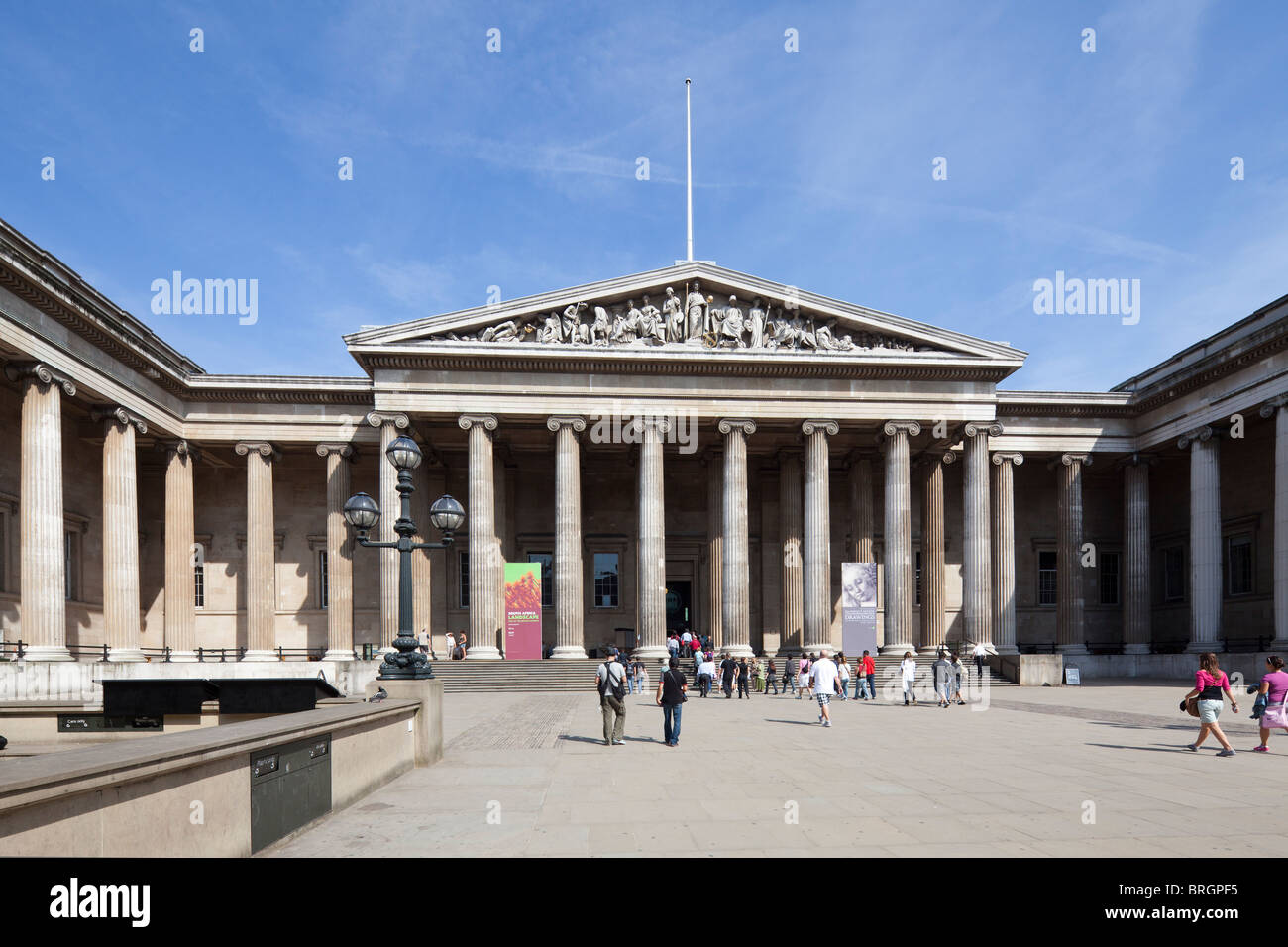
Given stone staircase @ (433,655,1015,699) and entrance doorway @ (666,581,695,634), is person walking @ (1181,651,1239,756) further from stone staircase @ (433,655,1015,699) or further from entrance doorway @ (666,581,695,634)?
entrance doorway @ (666,581,695,634)

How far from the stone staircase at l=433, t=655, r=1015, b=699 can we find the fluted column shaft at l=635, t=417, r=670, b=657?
1.58m

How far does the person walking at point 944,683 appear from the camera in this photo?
2633cm

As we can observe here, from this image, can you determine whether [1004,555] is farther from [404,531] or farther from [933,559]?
[404,531]

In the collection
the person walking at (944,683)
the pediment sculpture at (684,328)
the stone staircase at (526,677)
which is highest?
the pediment sculpture at (684,328)

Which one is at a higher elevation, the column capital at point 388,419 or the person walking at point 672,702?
the column capital at point 388,419

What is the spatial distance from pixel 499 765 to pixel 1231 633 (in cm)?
3968

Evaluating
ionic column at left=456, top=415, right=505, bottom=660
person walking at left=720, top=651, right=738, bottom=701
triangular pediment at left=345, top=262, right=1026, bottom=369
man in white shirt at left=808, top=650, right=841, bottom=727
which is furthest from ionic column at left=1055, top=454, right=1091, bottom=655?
ionic column at left=456, top=415, right=505, bottom=660

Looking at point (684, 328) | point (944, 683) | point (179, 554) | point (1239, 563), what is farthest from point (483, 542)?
point (1239, 563)

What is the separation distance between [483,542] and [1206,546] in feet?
99.2

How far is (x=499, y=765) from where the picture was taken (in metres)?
13.8

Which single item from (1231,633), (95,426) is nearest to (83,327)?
(95,426)

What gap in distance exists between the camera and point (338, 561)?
38938 millimetres

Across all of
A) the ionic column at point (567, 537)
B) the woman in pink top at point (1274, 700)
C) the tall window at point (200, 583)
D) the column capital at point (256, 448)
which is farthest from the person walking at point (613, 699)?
the tall window at point (200, 583)

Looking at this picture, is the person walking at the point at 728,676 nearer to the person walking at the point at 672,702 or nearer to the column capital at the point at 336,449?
the person walking at the point at 672,702
